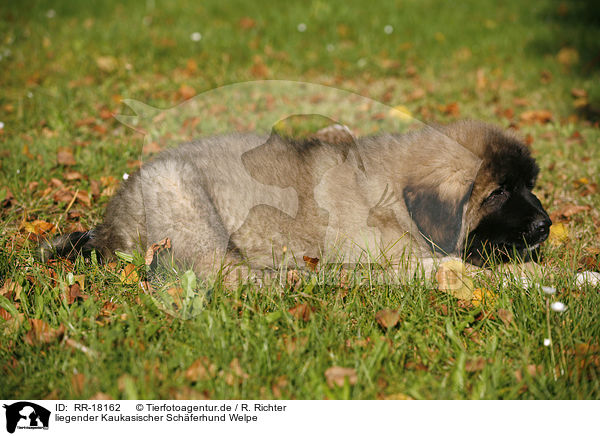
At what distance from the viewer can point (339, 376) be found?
2.01m

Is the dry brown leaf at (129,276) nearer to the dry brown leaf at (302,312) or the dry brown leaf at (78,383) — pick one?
the dry brown leaf at (78,383)

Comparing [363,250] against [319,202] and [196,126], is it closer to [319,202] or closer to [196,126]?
[319,202]

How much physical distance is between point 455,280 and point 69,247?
2110 mm

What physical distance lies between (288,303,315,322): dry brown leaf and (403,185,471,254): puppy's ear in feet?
2.40

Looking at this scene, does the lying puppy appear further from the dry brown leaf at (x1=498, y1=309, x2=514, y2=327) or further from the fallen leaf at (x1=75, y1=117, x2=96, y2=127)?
the fallen leaf at (x1=75, y1=117, x2=96, y2=127)

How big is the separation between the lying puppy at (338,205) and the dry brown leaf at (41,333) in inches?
24.0

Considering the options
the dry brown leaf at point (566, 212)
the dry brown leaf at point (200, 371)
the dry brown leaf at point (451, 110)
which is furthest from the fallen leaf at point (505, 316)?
the dry brown leaf at point (451, 110)

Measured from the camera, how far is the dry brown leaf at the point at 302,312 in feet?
7.73

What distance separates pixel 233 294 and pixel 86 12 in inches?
284

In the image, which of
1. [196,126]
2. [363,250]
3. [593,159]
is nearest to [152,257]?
[363,250]

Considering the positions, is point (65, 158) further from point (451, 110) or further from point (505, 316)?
point (451, 110)

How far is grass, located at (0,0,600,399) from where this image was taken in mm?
2033
